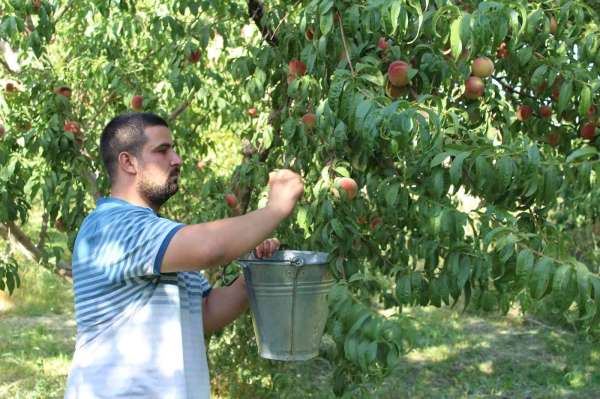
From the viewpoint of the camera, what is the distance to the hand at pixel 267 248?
6.27 feet

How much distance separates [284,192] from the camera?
154 centimetres

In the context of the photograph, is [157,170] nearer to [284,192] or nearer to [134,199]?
[134,199]

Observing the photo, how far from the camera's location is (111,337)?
167 centimetres

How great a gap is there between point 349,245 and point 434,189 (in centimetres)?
35

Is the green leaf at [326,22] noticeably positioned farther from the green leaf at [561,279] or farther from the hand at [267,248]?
the green leaf at [561,279]

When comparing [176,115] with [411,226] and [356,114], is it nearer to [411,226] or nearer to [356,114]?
[411,226]

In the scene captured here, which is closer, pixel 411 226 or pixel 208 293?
pixel 208 293

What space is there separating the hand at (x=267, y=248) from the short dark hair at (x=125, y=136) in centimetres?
35

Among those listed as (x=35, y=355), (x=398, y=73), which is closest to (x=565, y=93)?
(x=398, y=73)

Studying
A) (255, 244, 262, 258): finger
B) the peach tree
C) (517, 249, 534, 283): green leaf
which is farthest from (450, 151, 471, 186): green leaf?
(255, 244, 262, 258): finger

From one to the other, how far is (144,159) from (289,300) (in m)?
0.44

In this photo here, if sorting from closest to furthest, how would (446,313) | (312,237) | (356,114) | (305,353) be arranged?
(356,114) → (305,353) → (312,237) → (446,313)

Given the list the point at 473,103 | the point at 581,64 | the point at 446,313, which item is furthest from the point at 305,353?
the point at 446,313

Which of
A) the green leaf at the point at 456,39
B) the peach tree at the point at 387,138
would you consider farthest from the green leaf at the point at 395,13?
the green leaf at the point at 456,39
